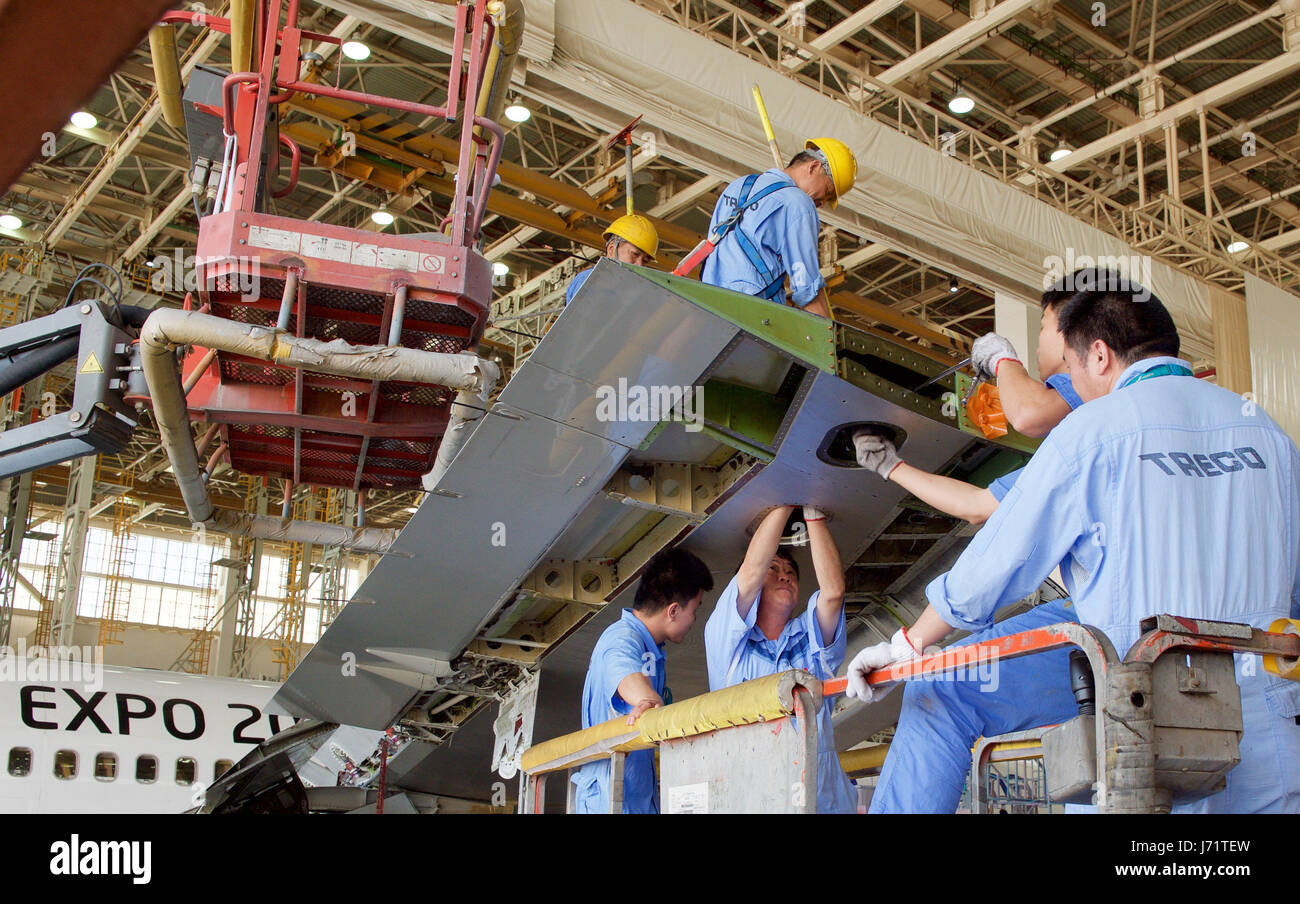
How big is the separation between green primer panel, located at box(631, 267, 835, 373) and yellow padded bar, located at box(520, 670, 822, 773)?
187 cm

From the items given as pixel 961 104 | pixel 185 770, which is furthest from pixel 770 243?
pixel 961 104

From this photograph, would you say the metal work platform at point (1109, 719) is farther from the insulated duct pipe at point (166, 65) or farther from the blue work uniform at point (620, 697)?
the insulated duct pipe at point (166, 65)

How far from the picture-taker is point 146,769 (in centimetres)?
1210

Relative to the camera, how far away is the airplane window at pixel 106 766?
11.9 m

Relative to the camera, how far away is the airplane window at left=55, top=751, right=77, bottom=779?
11.7 m

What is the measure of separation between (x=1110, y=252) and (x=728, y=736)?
14.1 metres

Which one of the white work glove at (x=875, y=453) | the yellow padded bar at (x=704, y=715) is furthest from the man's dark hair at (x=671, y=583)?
the yellow padded bar at (x=704, y=715)

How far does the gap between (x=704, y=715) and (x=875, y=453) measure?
2.29 metres

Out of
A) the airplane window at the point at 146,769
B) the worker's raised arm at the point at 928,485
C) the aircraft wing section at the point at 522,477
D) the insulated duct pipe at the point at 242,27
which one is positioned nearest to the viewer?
the worker's raised arm at the point at 928,485

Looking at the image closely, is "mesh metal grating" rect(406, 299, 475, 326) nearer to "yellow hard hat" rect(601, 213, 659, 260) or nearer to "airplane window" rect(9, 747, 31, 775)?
"yellow hard hat" rect(601, 213, 659, 260)

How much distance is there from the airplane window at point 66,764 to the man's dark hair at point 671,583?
9.18 m

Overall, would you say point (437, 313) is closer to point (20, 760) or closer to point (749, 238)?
point (749, 238)
